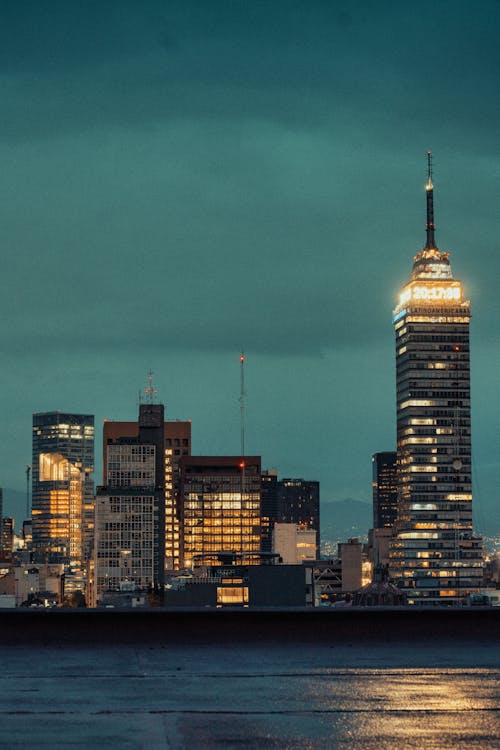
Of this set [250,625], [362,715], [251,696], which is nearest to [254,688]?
[251,696]

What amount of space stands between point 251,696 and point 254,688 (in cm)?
74

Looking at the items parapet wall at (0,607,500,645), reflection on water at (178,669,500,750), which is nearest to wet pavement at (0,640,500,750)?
reflection on water at (178,669,500,750)

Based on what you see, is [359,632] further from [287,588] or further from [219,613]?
[287,588]

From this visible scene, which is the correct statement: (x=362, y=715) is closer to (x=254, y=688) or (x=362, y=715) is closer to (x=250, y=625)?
(x=254, y=688)

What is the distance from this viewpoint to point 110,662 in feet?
72.5

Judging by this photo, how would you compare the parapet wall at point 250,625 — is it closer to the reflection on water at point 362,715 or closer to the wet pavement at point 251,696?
the wet pavement at point 251,696

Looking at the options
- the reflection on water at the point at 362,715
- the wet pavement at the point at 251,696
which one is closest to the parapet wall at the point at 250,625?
the wet pavement at the point at 251,696

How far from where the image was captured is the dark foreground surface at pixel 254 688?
15172 mm

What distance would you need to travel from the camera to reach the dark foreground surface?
15172 mm

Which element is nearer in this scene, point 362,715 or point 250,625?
point 362,715

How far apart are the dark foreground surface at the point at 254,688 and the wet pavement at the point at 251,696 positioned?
0.02 meters

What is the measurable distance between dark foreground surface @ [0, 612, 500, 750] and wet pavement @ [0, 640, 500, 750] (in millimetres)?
24

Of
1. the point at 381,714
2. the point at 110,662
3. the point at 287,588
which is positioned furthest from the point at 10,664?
the point at 287,588

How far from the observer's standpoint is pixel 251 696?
59.4 feet
